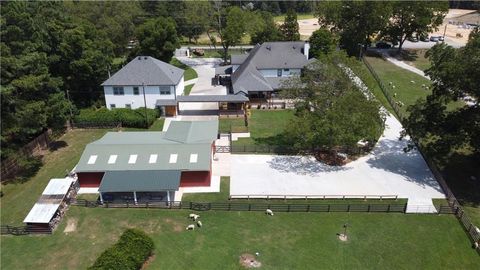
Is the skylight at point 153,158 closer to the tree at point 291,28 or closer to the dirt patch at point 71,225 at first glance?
the dirt patch at point 71,225

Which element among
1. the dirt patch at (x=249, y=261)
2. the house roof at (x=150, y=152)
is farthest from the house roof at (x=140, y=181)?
the dirt patch at (x=249, y=261)

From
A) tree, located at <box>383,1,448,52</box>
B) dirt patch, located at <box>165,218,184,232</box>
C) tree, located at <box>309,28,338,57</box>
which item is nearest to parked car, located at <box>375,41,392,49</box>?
tree, located at <box>383,1,448,52</box>

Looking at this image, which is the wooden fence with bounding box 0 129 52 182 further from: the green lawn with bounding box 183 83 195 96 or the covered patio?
the green lawn with bounding box 183 83 195 96

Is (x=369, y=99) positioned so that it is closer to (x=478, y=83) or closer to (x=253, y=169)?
(x=478, y=83)

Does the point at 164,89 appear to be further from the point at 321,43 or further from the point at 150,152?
the point at 321,43

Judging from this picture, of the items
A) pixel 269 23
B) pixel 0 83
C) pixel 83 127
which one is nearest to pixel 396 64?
pixel 269 23

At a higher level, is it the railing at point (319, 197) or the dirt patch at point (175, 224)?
the railing at point (319, 197)
